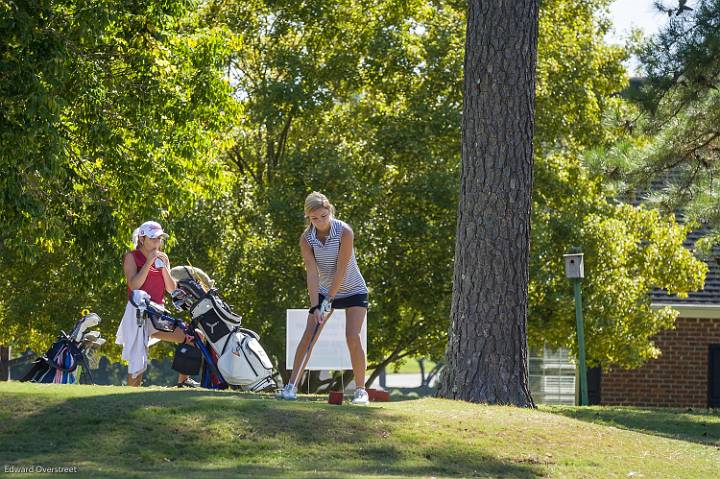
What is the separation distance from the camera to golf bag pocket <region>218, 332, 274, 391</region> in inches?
440

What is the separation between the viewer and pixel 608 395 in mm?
27891

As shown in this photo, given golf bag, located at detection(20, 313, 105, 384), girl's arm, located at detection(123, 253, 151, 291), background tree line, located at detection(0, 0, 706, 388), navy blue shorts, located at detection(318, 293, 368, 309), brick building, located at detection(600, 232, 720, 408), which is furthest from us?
brick building, located at detection(600, 232, 720, 408)

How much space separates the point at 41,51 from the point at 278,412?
803cm

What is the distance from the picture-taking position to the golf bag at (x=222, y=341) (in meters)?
11.1

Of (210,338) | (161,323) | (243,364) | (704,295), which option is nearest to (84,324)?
(161,323)

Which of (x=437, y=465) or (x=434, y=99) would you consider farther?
(x=434, y=99)

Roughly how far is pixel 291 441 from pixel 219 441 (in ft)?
1.65

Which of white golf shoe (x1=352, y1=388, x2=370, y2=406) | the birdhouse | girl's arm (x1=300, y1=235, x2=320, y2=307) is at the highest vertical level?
the birdhouse

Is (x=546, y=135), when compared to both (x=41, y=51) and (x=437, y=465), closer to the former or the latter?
(x=41, y=51)

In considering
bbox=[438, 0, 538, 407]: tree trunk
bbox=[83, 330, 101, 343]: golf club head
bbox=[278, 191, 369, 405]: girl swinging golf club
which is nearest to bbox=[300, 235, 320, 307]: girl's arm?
bbox=[278, 191, 369, 405]: girl swinging golf club

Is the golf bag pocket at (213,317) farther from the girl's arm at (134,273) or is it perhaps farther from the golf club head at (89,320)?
the golf club head at (89,320)

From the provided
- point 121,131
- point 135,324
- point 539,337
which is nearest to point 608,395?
point 539,337

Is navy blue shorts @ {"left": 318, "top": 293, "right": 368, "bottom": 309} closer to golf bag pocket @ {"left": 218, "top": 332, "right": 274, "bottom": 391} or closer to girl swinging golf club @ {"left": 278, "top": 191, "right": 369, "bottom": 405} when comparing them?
girl swinging golf club @ {"left": 278, "top": 191, "right": 369, "bottom": 405}

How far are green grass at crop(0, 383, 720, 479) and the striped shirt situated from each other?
960 mm
